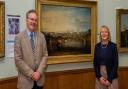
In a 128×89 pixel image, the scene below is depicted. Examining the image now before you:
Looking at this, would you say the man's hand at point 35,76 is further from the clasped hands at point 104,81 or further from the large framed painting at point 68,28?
the clasped hands at point 104,81

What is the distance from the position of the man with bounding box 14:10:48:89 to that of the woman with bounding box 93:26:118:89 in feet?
3.44

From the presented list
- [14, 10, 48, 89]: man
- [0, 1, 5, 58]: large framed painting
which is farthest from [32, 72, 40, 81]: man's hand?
[0, 1, 5, 58]: large framed painting

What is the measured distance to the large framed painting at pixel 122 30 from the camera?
4898 mm

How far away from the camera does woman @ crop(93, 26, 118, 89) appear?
12.7ft

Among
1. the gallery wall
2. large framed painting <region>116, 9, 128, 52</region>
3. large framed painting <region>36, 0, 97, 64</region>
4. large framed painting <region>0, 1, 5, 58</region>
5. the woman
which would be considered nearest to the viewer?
large framed painting <region>0, 1, 5, 58</region>

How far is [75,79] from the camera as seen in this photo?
14.9ft

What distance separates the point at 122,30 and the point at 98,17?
22.8 inches

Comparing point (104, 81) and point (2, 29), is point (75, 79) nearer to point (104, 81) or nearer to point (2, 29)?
point (104, 81)

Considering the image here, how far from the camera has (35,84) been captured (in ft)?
10.5

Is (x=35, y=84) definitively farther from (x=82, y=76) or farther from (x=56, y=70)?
(x=82, y=76)

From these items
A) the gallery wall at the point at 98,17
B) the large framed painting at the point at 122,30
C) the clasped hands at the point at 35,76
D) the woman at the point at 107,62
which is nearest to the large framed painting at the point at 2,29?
the gallery wall at the point at 98,17

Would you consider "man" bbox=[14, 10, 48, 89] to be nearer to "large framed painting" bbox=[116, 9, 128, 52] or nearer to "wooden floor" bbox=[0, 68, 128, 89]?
"wooden floor" bbox=[0, 68, 128, 89]

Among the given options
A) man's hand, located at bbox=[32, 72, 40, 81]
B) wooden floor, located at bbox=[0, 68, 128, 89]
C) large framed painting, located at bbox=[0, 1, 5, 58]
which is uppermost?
large framed painting, located at bbox=[0, 1, 5, 58]

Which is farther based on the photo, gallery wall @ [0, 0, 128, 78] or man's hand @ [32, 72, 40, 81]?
gallery wall @ [0, 0, 128, 78]
